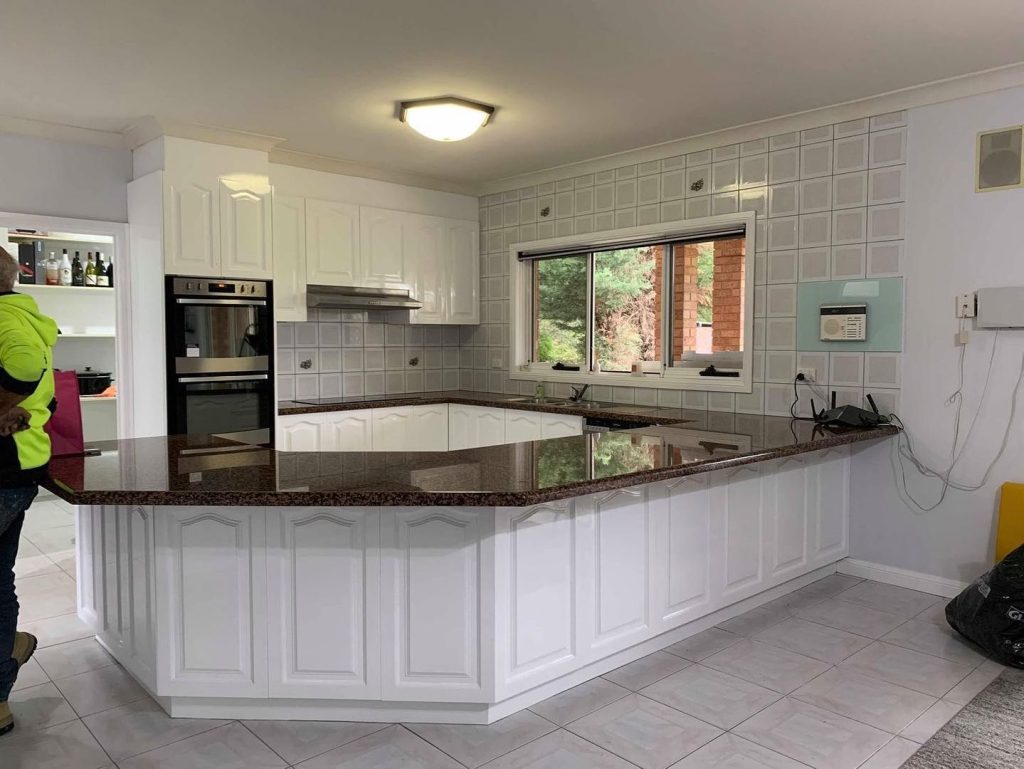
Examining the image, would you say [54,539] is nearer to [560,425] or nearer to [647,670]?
[560,425]

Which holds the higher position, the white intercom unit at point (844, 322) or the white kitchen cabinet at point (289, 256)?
the white kitchen cabinet at point (289, 256)

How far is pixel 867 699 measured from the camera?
8.70 ft

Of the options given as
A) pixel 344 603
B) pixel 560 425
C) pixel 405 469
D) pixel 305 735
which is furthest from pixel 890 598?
pixel 305 735

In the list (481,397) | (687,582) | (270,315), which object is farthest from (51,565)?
(687,582)

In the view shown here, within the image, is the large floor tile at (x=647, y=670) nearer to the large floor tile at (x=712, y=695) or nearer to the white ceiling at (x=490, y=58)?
the large floor tile at (x=712, y=695)

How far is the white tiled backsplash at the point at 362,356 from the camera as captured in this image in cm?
529

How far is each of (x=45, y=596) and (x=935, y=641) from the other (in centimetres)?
407

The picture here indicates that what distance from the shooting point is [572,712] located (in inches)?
100

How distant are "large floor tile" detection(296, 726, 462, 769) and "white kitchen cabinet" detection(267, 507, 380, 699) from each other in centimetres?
14

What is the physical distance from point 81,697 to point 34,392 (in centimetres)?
112

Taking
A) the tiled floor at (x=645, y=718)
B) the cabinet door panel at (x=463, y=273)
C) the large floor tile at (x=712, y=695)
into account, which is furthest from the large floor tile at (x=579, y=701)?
the cabinet door panel at (x=463, y=273)

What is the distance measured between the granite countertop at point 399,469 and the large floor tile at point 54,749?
77 cm

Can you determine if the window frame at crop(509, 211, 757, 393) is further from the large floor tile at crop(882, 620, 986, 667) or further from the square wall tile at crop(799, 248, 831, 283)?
the large floor tile at crop(882, 620, 986, 667)

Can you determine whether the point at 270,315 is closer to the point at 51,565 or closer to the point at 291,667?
the point at 51,565
